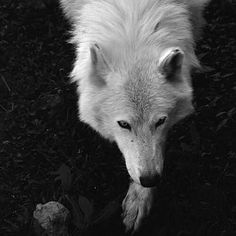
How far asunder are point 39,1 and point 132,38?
319 centimetres

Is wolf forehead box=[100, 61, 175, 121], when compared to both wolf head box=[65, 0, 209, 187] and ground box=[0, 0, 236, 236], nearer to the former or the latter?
wolf head box=[65, 0, 209, 187]

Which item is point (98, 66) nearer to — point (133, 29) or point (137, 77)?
point (137, 77)

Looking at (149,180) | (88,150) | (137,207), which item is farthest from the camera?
(88,150)

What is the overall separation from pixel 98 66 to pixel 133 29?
0.46 m

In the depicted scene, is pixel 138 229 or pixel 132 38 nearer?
pixel 132 38

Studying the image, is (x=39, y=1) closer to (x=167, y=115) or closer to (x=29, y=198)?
(x=29, y=198)

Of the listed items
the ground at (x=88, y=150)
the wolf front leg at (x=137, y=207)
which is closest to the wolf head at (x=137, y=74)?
the wolf front leg at (x=137, y=207)

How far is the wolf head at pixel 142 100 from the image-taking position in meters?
4.21

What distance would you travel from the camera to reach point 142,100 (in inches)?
166

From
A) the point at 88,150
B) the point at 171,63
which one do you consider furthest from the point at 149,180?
the point at 88,150

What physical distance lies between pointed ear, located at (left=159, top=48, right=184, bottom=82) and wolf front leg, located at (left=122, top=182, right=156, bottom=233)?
3.62 ft

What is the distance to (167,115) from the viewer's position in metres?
4.34

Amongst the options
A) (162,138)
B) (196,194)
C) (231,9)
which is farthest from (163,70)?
(231,9)

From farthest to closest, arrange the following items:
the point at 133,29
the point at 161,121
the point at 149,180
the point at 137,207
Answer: the point at 137,207 < the point at 133,29 < the point at 161,121 < the point at 149,180
